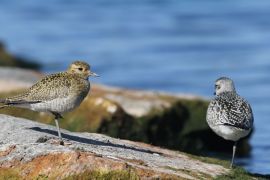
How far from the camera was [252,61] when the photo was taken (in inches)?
1249

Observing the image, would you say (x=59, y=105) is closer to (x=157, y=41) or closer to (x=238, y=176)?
(x=238, y=176)

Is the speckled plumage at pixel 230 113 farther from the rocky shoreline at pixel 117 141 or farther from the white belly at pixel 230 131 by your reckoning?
the rocky shoreline at pixel 117 141

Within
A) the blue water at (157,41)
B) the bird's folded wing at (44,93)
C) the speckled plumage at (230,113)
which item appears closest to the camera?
the bird's folded wing at (44,93)

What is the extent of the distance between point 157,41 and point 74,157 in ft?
82.7

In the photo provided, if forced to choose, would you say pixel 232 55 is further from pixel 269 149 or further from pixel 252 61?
pixel 269 149

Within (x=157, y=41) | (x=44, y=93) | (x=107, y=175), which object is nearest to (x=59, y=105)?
(x=44, y=93)

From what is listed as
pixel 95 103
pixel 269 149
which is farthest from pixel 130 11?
pixel 95 103

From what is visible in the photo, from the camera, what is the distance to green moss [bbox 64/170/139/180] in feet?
35.5

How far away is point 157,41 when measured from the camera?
3600 cm

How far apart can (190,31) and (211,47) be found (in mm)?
2995

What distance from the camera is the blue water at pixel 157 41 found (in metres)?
28.9

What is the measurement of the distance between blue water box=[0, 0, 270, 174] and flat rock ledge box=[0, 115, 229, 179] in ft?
25.0

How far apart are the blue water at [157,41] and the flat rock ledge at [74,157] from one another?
7612 mm

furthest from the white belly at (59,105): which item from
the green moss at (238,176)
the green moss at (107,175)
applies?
the green moss at (238,176)
